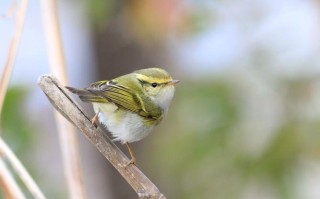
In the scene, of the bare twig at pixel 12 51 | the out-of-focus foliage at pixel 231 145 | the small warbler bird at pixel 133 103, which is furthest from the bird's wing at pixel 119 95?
the out-of-focus foliage at pixel 231 145

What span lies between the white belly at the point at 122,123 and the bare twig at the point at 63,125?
127 millimetres

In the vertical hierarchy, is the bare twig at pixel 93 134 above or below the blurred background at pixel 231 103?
above

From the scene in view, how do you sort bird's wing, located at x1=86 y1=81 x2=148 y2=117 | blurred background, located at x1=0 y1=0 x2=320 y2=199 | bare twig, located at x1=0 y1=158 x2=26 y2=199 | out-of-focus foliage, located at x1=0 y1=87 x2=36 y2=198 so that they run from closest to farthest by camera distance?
bare twig, located at x1=0 y1=158 x2=26 y2=199
bird's wing, located at x1=86 y1=81 x2=148 y2=117
out-of-focus foliage, located at x1=0 y1=87 x2=36 y2=198
blurred background, located at x1=0 y1=0 x2=320 y2=199

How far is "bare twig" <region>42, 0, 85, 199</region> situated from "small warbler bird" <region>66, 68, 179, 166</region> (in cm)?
7

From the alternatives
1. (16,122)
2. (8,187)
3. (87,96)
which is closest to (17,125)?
(16,122)

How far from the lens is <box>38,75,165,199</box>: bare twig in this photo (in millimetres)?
1098

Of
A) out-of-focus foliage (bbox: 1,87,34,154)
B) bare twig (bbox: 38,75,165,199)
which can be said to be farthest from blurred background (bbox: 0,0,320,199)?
bare twig (bbox: 38,75,165,199)

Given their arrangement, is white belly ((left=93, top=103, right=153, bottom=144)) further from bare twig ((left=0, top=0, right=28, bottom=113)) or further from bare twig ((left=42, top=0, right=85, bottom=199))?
bare twig ((left=0, top=0, right=28, bottom=113))

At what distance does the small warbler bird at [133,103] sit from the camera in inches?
50.9

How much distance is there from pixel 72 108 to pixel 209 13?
1.46 m

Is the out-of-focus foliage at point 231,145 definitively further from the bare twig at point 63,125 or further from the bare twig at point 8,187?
the bare twig at point 8,187

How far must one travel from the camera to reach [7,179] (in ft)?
3.39

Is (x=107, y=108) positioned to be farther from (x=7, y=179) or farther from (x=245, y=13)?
(x=245, y=13)

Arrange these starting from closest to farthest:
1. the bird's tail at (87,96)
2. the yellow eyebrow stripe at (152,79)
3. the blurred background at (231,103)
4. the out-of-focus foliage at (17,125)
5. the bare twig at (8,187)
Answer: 1. the bare twig at (8,187)
2. the bird's tail at (87,96)
3. the yellow eyebrow stripe at (152,79)
4. the out-of-focus foliage at (17,125)
5. the blurred background at (231,103)
